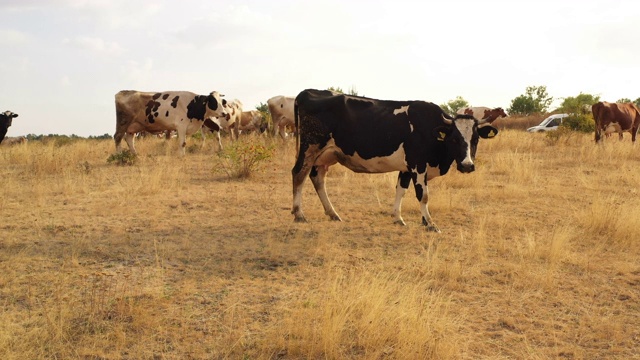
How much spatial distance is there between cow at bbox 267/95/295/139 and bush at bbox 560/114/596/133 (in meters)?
10.9

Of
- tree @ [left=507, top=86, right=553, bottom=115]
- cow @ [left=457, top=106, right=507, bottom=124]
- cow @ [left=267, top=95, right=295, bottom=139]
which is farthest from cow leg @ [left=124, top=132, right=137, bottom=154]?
tree @ [left=507, top=86, right=553, bottom=115]

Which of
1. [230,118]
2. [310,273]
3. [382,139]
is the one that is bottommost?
[310,273]

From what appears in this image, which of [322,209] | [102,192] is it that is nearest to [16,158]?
[102,192]

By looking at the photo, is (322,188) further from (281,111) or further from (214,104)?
(281,111)

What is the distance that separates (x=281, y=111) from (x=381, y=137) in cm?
1249

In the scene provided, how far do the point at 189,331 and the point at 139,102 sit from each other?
525 inches

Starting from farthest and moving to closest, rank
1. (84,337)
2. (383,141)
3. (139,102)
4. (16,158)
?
(139,102) → (16,158) → (383,141) → (84,337)

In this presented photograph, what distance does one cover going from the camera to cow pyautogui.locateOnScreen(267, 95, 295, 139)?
20500mm

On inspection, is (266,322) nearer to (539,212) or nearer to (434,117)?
(434,117)

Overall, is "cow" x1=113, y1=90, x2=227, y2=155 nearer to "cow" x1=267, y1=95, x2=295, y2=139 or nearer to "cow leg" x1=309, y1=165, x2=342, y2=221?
"cow" x1=267, y1=95, x2=295, y2=139

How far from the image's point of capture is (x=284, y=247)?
701 centimetres

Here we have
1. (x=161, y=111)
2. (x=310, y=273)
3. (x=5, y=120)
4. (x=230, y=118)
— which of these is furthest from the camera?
(x=230, y=118)

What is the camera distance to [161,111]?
16.6 metres

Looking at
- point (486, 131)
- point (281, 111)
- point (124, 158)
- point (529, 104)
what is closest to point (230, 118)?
point (281, 111)
